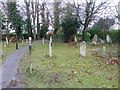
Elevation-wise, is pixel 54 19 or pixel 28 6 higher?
pixel 28 6

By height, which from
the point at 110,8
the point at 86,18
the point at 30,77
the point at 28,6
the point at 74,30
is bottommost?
the point at 30,77

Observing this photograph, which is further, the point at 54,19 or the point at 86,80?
the point at 54,19

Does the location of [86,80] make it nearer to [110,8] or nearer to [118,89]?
[118,89]

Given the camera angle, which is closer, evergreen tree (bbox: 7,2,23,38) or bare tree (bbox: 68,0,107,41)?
bare tree (bbox: 68,0,107,41)

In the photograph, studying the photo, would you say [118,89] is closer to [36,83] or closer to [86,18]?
[36,83]

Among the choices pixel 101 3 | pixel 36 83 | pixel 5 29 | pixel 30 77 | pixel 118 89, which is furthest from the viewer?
pixel 5 29

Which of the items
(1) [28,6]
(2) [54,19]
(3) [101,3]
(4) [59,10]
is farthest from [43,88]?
(1) [28,6]

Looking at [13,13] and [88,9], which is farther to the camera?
[13,13]

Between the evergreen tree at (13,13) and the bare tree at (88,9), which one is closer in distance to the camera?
the bare tree at (88,9)

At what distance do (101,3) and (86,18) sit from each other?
2.57m

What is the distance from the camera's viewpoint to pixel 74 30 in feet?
63.1

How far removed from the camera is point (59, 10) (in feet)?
58.2

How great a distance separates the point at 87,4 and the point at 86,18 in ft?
5.86

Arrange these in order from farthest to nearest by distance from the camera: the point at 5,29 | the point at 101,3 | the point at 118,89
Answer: the point at 5,29
the point at 101,3
the point at 118,89
